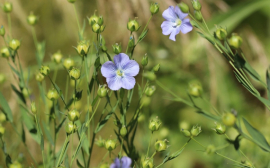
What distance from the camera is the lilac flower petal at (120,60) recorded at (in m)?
0.49

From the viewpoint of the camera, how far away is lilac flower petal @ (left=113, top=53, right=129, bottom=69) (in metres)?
0.49

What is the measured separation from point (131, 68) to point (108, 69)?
4 cm

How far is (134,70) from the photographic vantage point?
1.63 feet

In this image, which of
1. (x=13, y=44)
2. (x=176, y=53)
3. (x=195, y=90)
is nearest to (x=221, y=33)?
(x=195, y=90)

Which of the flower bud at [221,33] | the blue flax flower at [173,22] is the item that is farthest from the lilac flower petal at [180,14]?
the flower bud at [221,33]

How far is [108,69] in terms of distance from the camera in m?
0.48

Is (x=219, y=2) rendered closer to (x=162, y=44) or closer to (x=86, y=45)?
(x=162, y=44)

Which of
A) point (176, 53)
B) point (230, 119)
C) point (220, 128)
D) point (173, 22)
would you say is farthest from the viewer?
point (176, 53)

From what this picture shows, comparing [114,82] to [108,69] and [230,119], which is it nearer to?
[108,69]

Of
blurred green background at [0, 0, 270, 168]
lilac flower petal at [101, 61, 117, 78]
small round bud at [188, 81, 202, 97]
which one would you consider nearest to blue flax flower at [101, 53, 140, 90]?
lilac flower petal at [101, 61, 117, 78]

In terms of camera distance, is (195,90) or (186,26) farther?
(186,26)

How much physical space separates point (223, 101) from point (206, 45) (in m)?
0.25

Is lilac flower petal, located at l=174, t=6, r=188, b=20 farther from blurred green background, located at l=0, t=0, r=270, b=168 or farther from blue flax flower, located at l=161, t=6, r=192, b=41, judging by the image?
blurred green background, located at l=0, t=0, r=270, b=168

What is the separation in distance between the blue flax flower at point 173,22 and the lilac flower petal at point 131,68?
0.08 meters
